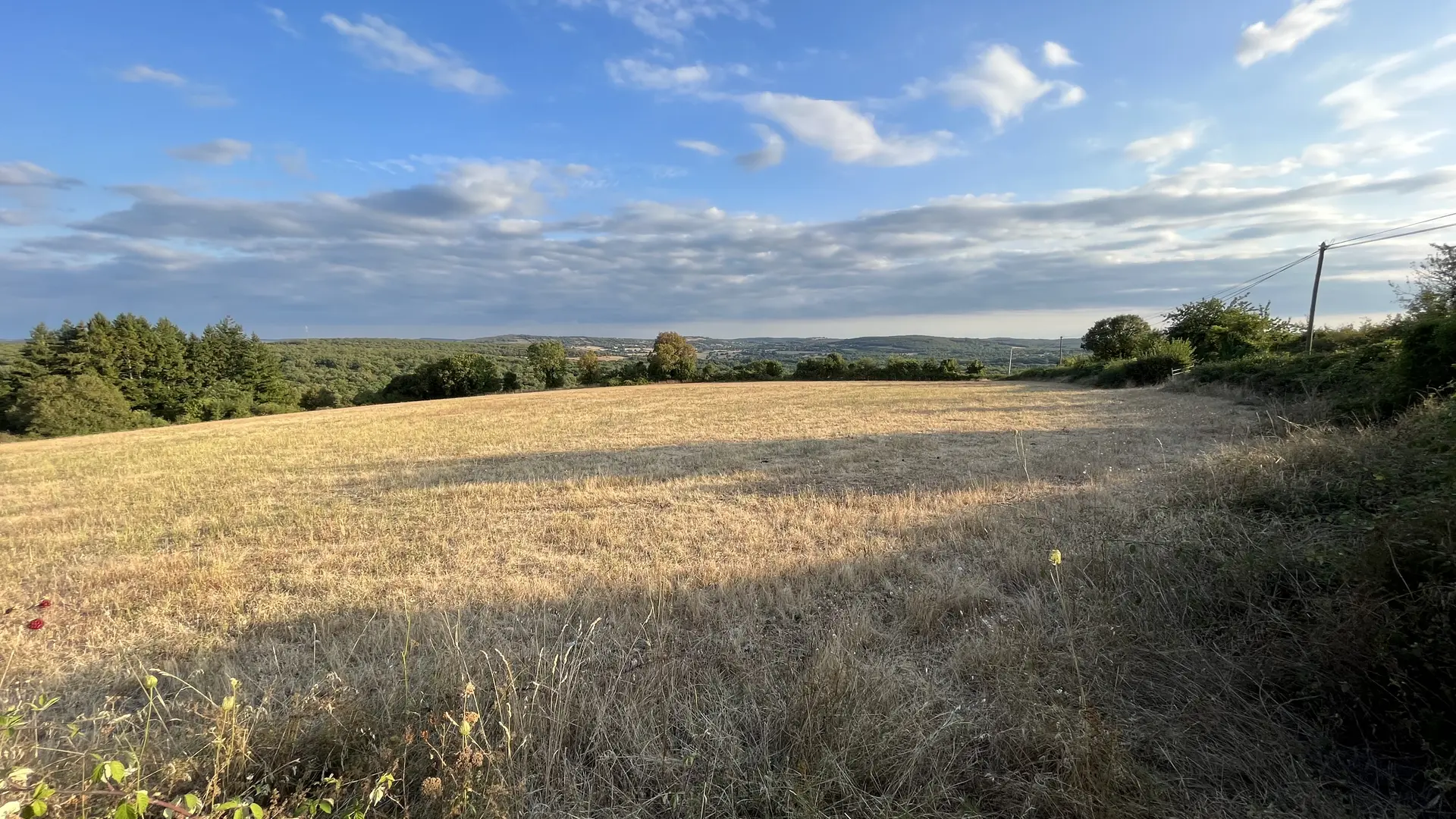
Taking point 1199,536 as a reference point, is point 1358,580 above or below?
above

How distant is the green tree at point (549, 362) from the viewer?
248ft

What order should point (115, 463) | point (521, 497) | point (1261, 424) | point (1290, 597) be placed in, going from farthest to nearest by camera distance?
point (115, 463) < point (1261, 424) < point (521, 497) < point (1290, 597)

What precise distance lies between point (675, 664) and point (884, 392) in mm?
43144

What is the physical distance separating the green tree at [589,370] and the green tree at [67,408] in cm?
4281

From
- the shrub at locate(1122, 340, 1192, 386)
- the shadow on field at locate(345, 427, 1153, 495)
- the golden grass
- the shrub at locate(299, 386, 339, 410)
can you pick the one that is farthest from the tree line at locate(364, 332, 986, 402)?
the shadow on field at locate(345, 427, 1153, 495)

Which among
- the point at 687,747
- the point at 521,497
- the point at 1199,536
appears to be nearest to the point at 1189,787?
the point at 687,747

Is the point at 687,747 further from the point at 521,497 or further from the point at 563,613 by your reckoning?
the point at 521,497

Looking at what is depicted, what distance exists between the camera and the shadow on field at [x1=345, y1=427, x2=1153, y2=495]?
991cm

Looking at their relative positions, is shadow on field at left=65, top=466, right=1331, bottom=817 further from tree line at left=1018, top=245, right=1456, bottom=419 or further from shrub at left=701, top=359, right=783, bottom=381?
shrub at left=701, top=359, right=783, bottom=381

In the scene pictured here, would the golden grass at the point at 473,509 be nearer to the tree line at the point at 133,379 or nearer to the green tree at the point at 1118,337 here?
the tree line at the point at 133,379

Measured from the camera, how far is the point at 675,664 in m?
3.46

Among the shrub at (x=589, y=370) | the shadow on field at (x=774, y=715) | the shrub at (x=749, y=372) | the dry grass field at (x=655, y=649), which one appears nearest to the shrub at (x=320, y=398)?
the shrub at (x=589, y=370)

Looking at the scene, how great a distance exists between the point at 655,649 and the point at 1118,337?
3103 inches

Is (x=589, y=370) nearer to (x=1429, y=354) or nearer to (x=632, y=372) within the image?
(x=632, y=372)
